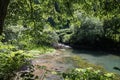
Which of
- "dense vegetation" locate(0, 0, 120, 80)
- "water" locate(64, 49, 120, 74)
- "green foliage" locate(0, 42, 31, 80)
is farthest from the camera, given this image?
"water" locate(64, 49, 120, 74)

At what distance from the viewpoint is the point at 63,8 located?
7.02 meters

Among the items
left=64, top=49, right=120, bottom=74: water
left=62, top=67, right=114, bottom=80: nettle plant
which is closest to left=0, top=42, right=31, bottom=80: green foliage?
left=62, top=67, right=114, bottom=80: nettle plant

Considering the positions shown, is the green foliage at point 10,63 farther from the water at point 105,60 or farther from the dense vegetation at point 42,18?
the water at point 105,60

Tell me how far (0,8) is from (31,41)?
224 cm

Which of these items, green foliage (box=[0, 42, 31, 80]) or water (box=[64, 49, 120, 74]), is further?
water (box=[64, 49, 120, 74])

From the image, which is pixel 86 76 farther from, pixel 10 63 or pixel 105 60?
pixel 105 60

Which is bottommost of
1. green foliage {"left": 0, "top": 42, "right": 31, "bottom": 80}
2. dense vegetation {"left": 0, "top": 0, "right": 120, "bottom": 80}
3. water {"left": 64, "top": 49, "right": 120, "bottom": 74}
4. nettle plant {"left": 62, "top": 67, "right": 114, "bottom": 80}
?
water {"left": 64, "top": 49, "right": 120, "bottom": 74}

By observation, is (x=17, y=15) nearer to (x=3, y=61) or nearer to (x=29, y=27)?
(x=29, y=27)

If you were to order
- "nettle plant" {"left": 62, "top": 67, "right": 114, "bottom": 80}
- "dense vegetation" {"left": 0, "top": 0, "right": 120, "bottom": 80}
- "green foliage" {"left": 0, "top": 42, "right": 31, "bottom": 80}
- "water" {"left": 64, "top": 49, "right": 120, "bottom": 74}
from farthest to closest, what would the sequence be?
"water" {"left": 64, "top": 49, "right": 120, "bottom": 74} → "dense vegetation" {"left": 0, "top": 0, "right": 120, "bottom": 80} → "green foliage" {"left": 0, "top": 42, "right": 31, "bottom": 80} → "nettle plant" {"left": 62, "top": 67, "right": 114, "bottom": 80}

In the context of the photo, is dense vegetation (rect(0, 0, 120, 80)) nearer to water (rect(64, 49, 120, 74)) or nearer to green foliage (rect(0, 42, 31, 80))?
green foliage (rect(0, 42, 31, 80))

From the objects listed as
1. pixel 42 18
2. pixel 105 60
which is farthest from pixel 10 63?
pixel 105 60

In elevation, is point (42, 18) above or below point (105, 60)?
above

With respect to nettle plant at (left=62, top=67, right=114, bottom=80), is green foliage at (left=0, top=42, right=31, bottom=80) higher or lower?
higher

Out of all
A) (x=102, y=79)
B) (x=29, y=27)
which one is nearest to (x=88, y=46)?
(x=29, y=27)
